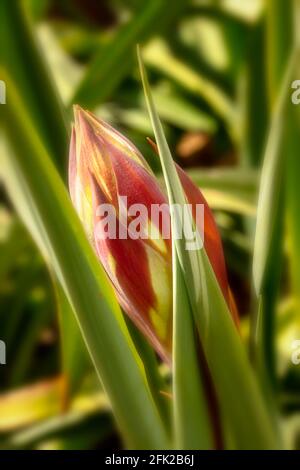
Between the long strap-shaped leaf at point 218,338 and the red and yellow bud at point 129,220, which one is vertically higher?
the red and yellow bud at point 129,220

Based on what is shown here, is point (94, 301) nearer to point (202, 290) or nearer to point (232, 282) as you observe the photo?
point (202, 290)

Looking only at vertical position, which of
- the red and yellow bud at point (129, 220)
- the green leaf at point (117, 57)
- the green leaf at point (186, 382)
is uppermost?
the green leaf at point (117, 57)

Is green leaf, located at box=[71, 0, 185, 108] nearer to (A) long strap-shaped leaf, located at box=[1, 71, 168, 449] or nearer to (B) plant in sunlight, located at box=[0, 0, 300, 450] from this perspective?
(B) plant in sunlight, located at box=[0, 0, 300, 450]

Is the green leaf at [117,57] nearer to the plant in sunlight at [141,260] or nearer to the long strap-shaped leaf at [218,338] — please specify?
the plant in sunlight at [141,260]

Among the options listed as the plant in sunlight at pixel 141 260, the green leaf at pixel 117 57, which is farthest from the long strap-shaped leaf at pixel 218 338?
the green leaf at pixel 117 57

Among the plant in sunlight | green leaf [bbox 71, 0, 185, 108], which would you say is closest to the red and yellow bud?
the plant in sunlight

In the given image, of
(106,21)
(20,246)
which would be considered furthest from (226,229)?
(106,21)
